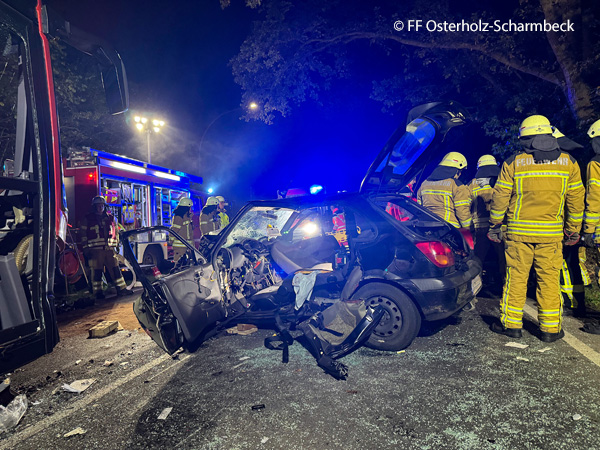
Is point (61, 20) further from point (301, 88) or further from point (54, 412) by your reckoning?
point (301, 88)

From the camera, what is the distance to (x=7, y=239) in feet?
7.91

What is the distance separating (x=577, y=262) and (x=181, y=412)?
4.91m

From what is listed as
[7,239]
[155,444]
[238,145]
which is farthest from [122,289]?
[238,145]

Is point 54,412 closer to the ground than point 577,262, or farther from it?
closer to the ground

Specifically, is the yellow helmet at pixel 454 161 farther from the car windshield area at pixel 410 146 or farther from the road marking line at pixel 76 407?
the road marking line at pixel 76 407

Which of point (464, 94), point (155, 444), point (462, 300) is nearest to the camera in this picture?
point (155, 444)

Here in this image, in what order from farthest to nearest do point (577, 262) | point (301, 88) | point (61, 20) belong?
1. point (301, 88)
2. point (577, 262)
3. point (61, 20)

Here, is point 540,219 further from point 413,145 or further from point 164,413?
point 164,413

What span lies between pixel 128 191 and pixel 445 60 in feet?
33.2

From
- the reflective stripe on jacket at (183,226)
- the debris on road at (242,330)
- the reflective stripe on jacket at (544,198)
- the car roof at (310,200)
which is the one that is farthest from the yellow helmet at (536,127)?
the reflective stripe on jacket at (183,226)

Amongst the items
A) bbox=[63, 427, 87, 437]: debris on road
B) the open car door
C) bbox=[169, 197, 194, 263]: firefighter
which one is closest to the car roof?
the open car door

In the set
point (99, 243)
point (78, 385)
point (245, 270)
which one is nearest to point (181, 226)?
point (99, 243)

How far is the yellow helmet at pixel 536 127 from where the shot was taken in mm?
3705

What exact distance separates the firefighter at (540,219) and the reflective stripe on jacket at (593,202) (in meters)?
0.13
